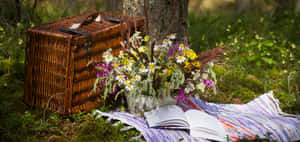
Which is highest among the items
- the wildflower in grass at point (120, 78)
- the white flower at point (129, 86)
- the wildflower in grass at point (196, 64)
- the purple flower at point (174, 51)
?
the purple flower at point (174, 51)

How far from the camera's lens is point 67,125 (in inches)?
86.2

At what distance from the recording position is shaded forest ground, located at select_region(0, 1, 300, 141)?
6.95 feet

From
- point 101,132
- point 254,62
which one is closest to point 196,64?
point 101,132

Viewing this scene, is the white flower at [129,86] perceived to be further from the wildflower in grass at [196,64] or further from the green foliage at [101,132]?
the wildflower in grass at [196,64]

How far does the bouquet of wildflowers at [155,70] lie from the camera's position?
7.11 feet

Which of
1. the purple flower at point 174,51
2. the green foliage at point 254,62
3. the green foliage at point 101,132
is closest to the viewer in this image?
the green foliage at point 101,132

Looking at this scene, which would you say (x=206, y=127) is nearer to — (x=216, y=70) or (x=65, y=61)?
(x=65, y=61)

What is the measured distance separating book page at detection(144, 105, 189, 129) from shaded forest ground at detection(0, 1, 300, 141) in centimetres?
18

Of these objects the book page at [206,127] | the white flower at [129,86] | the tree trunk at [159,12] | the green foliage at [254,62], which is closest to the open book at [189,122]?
the book page at [206,127]

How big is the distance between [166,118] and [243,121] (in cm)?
65

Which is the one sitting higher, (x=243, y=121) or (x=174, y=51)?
(x=174, y=51)

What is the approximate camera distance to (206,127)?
212 cm

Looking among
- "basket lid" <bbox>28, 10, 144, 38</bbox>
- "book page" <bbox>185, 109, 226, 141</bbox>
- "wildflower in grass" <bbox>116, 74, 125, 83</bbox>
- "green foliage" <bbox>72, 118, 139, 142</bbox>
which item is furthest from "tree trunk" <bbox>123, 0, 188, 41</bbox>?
"green foliage" <bbox>72, 118, 139, 142</bbox>

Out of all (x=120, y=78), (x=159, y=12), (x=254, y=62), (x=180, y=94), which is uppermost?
(x=159, y=12)
